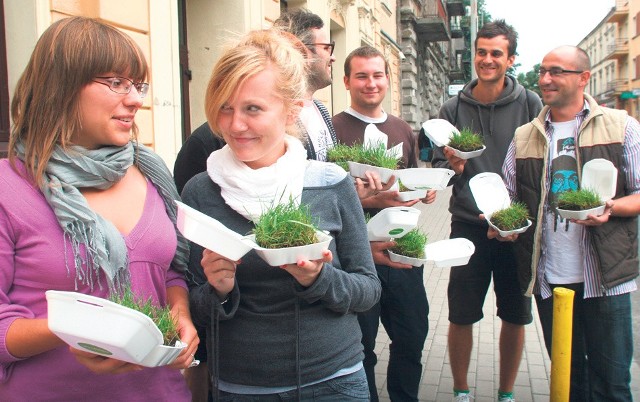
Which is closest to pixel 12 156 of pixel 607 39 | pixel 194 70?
pixel 194 70

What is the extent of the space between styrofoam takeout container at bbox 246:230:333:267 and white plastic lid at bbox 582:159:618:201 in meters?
1.87

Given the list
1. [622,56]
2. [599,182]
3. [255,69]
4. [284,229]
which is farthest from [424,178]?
[622,56]

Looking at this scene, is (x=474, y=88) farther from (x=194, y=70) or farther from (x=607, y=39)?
(x=607, y=39)

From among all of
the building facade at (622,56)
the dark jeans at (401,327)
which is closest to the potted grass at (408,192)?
the dark jeans at (401,327)

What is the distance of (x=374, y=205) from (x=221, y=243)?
1517 millimetres

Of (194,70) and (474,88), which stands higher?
(194,70)

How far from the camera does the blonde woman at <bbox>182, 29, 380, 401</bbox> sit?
71.9 inches

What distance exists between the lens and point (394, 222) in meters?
2.60

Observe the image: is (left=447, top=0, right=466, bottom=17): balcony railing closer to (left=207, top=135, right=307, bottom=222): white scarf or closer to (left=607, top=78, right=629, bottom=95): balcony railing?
(left=607, top=78, right=629, bottom=95): balcony railing

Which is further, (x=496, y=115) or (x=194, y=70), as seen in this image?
(x=194, y=70)

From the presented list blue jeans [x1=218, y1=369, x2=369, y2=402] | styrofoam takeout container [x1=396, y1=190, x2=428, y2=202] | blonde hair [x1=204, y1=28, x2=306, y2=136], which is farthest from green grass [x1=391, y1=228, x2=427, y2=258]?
blonde hair [x1=204, y1=28, x2=306, y2=136]

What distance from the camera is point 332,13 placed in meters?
10.9

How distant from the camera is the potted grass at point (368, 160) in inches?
109

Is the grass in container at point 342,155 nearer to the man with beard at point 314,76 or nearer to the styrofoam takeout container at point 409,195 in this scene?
the man with beard at point 314,76
